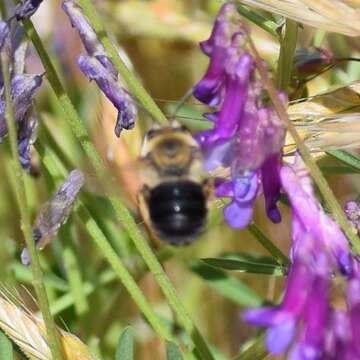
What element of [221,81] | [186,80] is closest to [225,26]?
[221,81]

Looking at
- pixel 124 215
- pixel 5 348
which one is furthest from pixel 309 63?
pixel 5 348

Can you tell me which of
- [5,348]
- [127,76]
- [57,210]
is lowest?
[5,348]

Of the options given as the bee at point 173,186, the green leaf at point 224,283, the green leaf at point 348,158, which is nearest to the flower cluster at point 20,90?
the bee at point 173,186

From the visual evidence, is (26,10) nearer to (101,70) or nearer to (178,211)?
(101,70)

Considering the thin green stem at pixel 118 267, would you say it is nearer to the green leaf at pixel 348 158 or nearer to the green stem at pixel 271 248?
the green stem at pixel 271 248

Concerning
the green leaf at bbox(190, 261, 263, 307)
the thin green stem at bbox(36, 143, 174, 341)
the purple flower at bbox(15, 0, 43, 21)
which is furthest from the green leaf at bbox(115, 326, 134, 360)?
the green leaf at bbox(190, 261, 263, 307)

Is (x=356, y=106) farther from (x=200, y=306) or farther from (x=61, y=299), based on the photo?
(x=200, y=306)

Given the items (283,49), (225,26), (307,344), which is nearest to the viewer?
(307,344)
